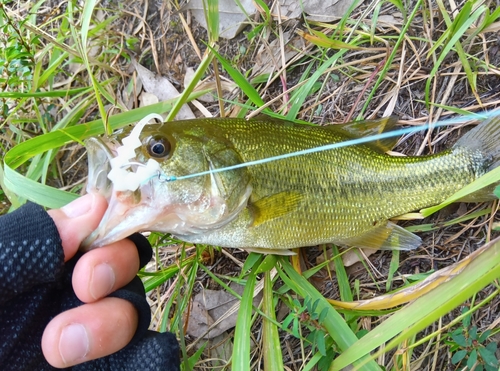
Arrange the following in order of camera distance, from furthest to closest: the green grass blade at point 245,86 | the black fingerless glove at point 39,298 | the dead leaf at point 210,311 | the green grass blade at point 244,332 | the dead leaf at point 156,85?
1. the dead leaf at point 156,85
2. the dead leaf at point 210,311
3. the green grass blade at point 245,86
4. the green grass blade at point 244,332
5. the black fingerless glove at point 39,298

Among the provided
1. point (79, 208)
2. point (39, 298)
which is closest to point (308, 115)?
point (79, 208)

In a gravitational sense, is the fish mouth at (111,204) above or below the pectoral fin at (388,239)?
above

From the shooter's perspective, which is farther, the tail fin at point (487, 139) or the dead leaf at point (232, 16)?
the dead leaf at point (232, 16)

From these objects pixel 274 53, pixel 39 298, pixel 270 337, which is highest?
pixel 274 53

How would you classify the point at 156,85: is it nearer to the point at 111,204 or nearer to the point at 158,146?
the point at 158,146

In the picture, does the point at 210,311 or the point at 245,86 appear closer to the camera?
the point at 245,86

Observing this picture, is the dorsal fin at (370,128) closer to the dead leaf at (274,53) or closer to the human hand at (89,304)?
the dead leaf at (274,53)

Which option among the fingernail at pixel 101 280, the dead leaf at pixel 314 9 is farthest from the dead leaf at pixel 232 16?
the fingernail at pixel 101 280
